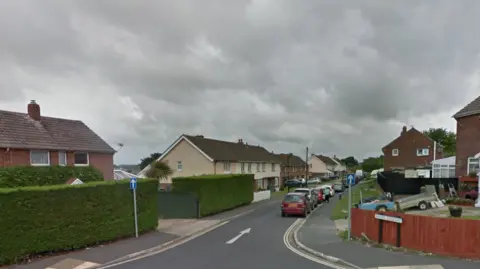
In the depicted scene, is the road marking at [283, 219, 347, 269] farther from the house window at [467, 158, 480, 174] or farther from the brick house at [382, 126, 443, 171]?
the brick house at [382, 126, 443, 171]

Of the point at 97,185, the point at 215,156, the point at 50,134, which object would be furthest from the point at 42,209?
the point at 215,156

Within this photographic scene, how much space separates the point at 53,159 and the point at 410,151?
169 feet

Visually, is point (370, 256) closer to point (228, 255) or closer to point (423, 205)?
point (228, 255)

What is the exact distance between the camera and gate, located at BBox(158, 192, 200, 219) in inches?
885

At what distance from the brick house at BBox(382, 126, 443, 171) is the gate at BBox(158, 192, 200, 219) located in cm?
4253

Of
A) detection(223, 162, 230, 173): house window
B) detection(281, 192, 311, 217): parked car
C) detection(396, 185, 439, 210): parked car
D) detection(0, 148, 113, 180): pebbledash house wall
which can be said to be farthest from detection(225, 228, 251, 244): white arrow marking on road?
detection(223, 162, 230, 173): house window

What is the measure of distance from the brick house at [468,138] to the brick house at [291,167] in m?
45.8

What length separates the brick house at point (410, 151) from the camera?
2078 inches

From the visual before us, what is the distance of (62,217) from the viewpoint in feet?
38.1

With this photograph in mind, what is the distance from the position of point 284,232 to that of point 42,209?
11.2 meters

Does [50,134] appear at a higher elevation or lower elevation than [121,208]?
higher

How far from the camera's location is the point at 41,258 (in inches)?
424

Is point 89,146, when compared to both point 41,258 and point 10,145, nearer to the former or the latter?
point 10,145

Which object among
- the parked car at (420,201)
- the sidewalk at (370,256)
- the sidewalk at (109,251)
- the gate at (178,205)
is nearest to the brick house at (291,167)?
the gate at (178,205)
